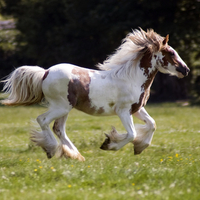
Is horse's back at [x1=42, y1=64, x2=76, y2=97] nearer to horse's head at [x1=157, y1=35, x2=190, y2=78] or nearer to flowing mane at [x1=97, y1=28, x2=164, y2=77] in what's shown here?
flowing mane at [x1=97, y1=28, x2=164, y2=77]

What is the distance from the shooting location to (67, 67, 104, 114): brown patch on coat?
7.54m

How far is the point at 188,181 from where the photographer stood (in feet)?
18.9

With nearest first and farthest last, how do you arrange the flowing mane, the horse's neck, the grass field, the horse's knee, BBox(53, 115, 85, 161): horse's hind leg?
the grass field < the horse's knee < BBox(53, 115, 85, 161): horse's hind leg < the flowing mane < the horse's neck

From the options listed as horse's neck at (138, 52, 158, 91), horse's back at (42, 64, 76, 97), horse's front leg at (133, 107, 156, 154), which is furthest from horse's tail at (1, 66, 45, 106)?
horse's front leg at (133, 107, 156, 154)

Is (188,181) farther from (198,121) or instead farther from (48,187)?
(198,121)

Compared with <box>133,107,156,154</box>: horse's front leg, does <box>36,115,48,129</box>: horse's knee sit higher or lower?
higher

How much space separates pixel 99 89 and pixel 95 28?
22.7 metres

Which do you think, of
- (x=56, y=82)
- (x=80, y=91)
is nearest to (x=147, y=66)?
(x=80, y=91)

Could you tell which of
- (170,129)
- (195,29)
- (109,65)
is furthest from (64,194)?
(195,29)

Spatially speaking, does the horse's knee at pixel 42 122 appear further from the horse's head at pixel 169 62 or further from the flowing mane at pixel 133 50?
the horse's head at pixel 169 62

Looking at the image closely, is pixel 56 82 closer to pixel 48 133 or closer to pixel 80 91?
pixel 80 91

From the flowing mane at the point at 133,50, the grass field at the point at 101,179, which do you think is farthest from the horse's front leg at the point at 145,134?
the flowing mane at the point at 133,50

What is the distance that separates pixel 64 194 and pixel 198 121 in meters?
12.0

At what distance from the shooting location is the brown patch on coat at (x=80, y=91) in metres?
7.54
